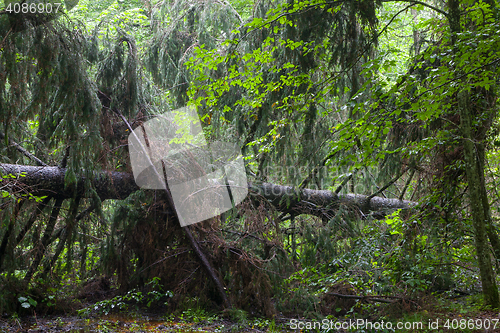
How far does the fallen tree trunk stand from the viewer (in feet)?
18.2

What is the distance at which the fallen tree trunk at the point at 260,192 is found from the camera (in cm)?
554

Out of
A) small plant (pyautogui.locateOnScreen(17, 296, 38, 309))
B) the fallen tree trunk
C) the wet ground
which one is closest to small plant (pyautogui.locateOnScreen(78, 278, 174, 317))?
the wet ground

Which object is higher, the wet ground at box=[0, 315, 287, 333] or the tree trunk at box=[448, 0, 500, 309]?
the tree trunk at box=[448, 0, 500, 309]

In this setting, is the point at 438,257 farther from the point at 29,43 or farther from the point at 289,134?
the point at 29,43

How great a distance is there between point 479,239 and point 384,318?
1492 millimetres

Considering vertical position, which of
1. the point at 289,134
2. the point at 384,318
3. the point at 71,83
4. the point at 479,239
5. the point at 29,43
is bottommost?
the point at 384,318

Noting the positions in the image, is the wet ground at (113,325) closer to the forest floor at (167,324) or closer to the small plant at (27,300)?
the forest floor at (167,324)

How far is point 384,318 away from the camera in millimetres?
4535

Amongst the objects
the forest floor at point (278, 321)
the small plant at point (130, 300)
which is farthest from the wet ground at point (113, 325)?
the small plant at point (130, 300)

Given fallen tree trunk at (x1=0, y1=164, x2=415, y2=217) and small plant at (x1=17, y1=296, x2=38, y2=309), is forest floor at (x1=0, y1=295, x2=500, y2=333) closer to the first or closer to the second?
small plant at (x1=17, y1=296, x2=38, y2=309)

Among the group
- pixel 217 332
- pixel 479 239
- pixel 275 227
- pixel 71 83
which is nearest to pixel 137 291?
pixel 217 332

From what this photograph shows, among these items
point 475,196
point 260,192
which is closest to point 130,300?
point 260,192

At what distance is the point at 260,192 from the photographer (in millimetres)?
6965

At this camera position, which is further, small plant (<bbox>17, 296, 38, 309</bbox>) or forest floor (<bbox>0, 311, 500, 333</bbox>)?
small plant (<bbox>17, 296, 38, 309</bbox>)
